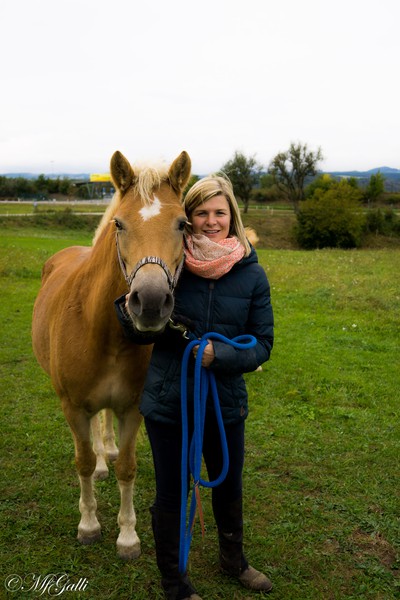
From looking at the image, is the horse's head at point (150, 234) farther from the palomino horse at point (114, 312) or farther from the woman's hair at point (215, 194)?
the woman's hair at point (215, 194)

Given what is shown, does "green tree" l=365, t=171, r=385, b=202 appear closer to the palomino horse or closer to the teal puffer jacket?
the palomino horse

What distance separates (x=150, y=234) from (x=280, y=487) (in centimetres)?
280

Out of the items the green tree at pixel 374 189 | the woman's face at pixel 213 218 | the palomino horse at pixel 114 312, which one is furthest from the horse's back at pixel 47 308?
the green tree at pixel 374 189

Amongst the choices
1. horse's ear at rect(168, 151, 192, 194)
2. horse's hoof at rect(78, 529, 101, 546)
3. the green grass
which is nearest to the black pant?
the green grass

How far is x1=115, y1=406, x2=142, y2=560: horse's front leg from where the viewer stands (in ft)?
11.1

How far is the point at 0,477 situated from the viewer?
4246mm

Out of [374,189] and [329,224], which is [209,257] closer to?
[329,224]

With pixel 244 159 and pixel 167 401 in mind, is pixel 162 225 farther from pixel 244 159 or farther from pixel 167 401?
pixel 244 159

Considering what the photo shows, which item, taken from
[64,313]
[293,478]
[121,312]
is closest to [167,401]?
[121,312]

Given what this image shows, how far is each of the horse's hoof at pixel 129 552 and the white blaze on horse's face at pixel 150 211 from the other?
7.67 ft

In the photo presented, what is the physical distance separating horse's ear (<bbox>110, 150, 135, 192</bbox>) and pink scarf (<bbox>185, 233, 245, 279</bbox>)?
1.52ft

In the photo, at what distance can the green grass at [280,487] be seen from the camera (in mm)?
3188

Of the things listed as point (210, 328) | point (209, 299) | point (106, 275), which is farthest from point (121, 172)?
point (210, 328)

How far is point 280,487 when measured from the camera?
4.18 meters
